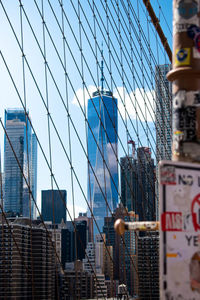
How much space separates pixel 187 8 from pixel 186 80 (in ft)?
0.76

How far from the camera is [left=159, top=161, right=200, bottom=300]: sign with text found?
126 centimetres

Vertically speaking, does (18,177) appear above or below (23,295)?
above

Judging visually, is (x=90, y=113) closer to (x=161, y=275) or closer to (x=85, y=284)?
(x=85, y=284)

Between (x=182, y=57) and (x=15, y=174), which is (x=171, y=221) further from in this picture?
(x=15, y=174)

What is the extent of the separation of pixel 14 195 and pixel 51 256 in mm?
75874

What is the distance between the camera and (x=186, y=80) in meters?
1.47

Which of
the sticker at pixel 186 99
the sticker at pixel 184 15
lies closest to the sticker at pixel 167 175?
the sticker at pixel 186 99

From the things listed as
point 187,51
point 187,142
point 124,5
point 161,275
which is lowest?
point 161,275

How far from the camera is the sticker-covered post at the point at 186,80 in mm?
1426

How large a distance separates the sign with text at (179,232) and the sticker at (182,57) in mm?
323

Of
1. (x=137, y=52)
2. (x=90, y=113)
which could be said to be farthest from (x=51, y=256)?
(x=90, y=113)

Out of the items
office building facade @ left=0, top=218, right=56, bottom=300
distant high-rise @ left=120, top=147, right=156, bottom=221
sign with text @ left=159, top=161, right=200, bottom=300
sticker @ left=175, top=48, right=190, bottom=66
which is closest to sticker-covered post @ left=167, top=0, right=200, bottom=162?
sticker @ left=175, top=48, right=190, bottom=66

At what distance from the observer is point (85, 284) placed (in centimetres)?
8400

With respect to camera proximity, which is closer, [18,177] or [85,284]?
[85,284]
